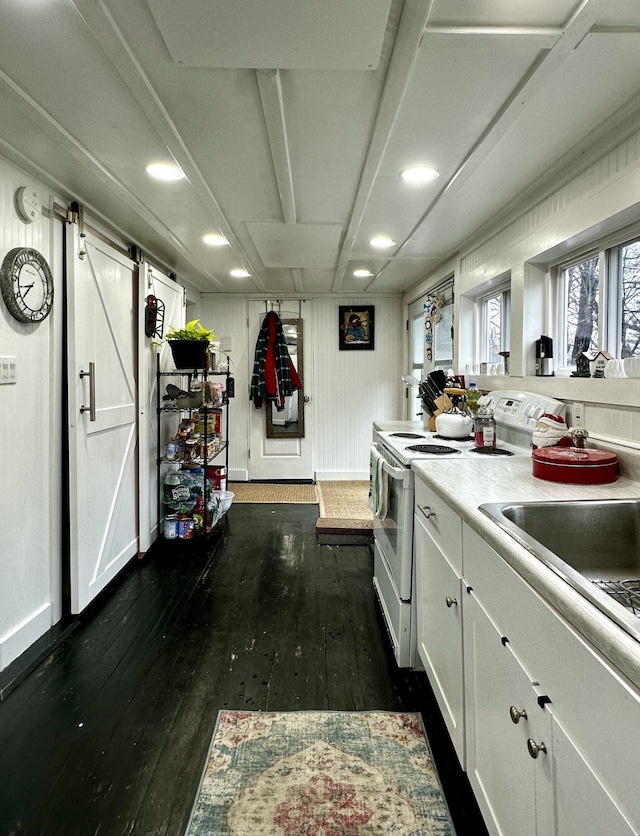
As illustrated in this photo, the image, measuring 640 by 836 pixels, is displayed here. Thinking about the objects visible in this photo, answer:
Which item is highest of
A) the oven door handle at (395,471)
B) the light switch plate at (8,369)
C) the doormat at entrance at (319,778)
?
the light switch plate at (8,369)

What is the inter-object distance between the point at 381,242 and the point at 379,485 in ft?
5.97

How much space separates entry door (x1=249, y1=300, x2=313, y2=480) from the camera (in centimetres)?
523

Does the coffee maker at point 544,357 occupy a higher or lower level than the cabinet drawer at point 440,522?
higher

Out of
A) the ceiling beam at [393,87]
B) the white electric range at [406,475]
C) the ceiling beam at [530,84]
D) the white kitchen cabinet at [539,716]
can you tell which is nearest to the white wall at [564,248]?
the white electric range at [406,475]

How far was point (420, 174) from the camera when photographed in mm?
2145

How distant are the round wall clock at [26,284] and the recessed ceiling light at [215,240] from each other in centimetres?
117

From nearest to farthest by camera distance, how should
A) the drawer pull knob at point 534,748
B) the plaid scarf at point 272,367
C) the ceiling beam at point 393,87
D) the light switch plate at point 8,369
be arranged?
the drawer pull knob at point 534,748 < the ceiling beam at point 393,87 < the light switch plate at point 8,369 < the plaid scarf at point 272,367

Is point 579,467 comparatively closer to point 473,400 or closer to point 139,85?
point 473,400

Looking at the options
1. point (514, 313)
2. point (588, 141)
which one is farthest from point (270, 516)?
point (588, 141)

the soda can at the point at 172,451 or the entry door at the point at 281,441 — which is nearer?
the soda can at the point at 172,451

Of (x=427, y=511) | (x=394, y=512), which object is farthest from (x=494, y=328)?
(x=427, y=511)

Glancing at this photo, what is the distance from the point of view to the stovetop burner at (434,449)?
2100mm

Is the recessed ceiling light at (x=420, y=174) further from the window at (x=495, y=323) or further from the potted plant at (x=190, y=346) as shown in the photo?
the potted plant at (x=190, y=346)

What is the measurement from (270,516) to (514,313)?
2641mm
